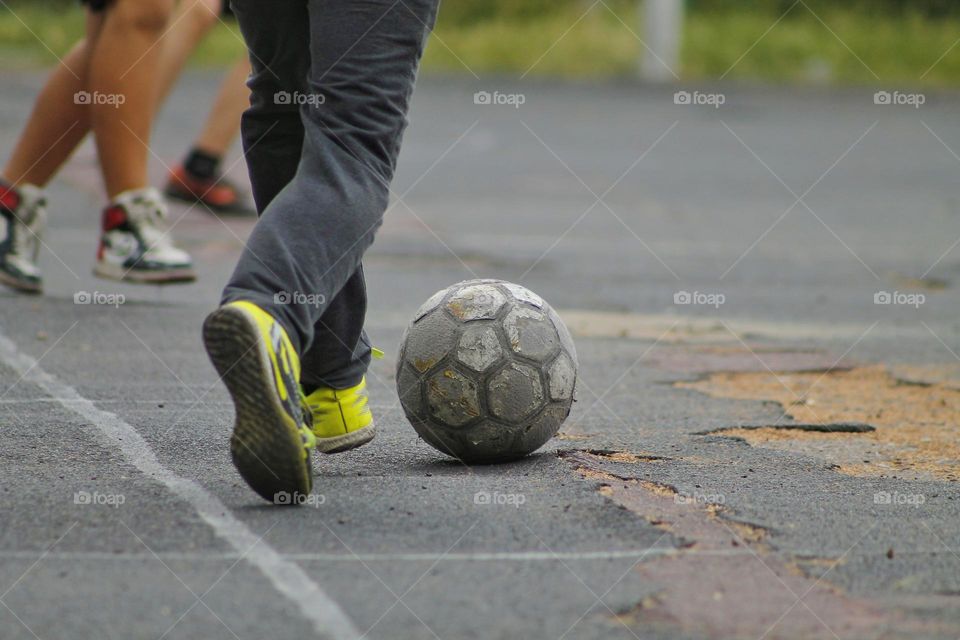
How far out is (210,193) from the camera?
8992mm

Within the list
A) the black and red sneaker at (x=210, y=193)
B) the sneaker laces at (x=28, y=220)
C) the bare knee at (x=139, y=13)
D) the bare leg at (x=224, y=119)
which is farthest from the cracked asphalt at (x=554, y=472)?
the bare knee at (x=139, y=13)

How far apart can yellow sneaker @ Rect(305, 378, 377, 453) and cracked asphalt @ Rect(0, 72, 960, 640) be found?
0.27ft

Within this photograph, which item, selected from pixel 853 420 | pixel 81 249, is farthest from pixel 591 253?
pixel 853 420

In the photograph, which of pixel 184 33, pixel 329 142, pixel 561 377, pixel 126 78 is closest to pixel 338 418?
pixel 561 377

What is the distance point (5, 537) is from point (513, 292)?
1.61 metres

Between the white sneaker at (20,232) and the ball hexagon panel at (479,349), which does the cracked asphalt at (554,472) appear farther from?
the ball hexagon panel at (479,349)

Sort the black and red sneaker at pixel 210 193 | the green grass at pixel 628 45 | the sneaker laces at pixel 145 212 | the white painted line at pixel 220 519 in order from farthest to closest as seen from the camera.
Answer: the green grass at pixel 628 45
the black and red sneaker at pixel 210 193
the sneaker laces at pixel 145 212
the white painted line at pixel 220 519

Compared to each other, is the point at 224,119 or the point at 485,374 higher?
the point at 224,119

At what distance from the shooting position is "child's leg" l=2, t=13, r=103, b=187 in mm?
6309

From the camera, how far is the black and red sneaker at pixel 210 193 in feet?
29.0

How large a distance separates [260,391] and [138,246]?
3250 mm

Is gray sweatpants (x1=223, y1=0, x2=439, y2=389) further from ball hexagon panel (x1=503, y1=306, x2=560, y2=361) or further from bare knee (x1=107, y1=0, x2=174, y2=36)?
bare knee (x1=107, y1=0, x2=174, y2=36)

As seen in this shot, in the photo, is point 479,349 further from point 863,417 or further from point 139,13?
point 139,13

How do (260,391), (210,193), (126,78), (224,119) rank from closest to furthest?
(260,391) → (126,78) → (224,119) → (210,193)
